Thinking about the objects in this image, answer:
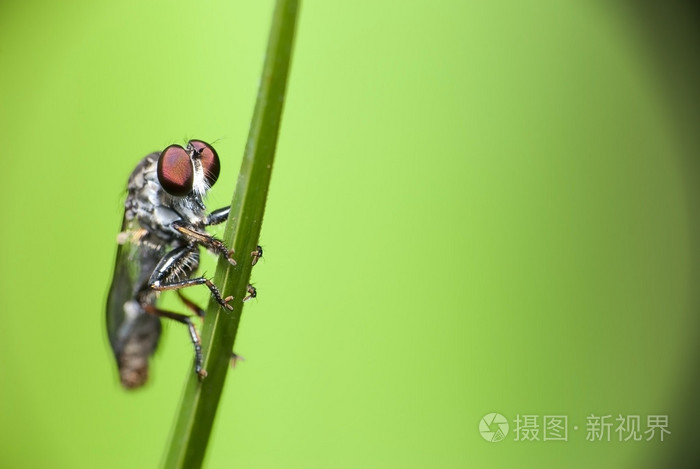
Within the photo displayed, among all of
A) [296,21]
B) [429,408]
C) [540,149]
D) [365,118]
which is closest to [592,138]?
[540,149]

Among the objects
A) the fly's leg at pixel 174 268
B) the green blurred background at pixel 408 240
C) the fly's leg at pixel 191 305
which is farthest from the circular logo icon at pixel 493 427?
the fly's leg at pixel 174 268

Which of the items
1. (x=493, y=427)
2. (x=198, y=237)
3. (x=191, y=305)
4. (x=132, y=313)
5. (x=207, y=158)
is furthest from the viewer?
(x=493, y=427)

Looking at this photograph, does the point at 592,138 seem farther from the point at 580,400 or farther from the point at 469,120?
the point at 580,400

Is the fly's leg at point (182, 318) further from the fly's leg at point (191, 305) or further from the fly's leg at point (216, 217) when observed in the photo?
the fly's leg at point (216, 217)

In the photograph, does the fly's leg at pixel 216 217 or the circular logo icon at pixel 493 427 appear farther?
the circular logo icon at pixel 493 427

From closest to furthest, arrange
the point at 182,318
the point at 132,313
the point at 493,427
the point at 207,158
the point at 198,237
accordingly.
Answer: the point at 198,237, the point at 207,158, the point at 182,318, the point at 132,313, the point at 493,427

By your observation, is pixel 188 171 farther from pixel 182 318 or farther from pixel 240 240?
pixel 240 240

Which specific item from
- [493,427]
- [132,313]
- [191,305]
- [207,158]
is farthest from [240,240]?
[493,427]
